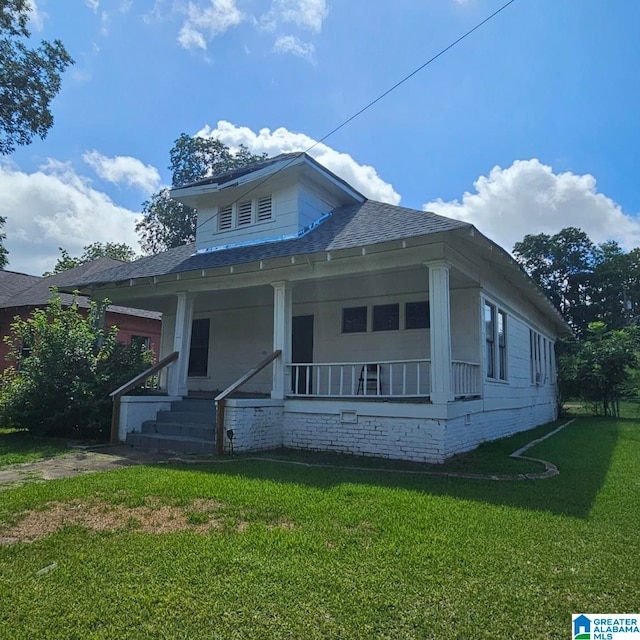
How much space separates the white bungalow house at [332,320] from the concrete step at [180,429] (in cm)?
4

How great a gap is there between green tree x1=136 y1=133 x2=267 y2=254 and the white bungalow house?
18.2 m

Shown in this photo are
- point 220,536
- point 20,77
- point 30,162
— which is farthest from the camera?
point 30,162

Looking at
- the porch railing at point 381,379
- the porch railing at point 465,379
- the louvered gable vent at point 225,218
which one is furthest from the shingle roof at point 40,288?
the porch railing at point 465,379

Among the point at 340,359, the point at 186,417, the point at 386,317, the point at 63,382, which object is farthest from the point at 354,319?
the point at 63,382

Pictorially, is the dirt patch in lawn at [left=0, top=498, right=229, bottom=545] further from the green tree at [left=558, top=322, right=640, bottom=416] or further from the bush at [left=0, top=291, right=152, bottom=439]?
the green tree at [left=558, top=322, right=640, bottom=416]

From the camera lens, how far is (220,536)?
12.3ft

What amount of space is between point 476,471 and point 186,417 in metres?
5.39

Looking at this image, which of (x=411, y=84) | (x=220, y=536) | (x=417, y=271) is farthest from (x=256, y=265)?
(x=220, y=536)

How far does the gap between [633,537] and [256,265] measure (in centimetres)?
684

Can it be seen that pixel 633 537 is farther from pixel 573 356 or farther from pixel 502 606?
pixel 573 356

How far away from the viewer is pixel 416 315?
32.7ft

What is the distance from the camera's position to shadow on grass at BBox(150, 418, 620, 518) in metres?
5.02

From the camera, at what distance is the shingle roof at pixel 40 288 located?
18844 millimetres

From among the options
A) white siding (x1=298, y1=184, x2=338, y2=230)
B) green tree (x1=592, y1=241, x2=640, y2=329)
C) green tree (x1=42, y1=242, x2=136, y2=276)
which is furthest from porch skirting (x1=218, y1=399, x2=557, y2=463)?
green tree (x1=42, y1=242, x2=136, y2=276)
